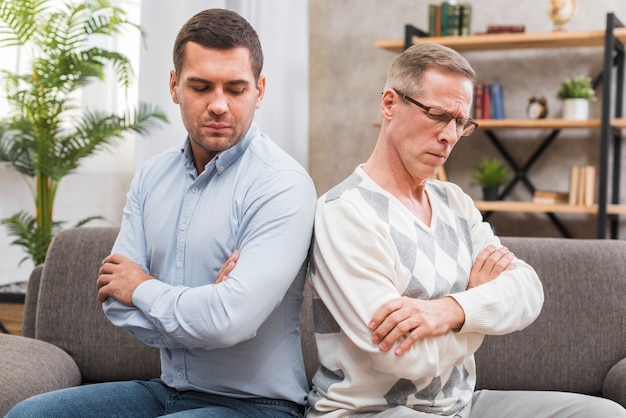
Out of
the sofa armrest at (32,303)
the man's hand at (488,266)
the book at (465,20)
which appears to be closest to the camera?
the man's hand at (488,266)

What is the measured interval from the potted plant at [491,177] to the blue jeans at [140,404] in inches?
123

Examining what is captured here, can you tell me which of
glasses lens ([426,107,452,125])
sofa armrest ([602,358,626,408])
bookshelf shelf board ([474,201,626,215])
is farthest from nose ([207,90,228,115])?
bookshelf shelf board ([474,201,626,215])

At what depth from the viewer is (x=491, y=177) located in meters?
4.53

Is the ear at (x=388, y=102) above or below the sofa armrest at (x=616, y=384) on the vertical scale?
above

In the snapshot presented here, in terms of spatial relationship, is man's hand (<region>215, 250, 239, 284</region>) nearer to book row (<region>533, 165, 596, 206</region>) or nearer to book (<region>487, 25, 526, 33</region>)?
book row (<region>533, 165, 596, 206</region>)

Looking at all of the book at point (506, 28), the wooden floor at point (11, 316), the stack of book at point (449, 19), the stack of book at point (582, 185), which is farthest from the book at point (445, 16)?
the wooden floor at point (11, 316)

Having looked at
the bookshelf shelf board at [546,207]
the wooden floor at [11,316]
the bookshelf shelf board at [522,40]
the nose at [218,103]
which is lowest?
the wooden floor at [11,316]

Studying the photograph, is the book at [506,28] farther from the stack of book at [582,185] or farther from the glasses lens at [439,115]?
the glasses lens at [439,115]

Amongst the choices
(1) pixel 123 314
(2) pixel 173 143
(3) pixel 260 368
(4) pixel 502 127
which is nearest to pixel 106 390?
→ (1) pixel 123 314

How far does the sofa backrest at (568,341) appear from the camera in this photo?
2.00 meters

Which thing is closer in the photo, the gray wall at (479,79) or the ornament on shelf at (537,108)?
the ornament on shelf at (537,108)

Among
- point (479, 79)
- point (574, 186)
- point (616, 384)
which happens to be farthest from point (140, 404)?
point (479, 79)

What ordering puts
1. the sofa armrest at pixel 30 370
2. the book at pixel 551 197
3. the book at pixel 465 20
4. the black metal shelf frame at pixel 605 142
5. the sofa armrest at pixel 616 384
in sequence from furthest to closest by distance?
the book at pixel 465 20 → the book at pixel 551 197 → the black metal shelf frame at pixel 605 142 → the sofa armrest at pixel 616 384 → the sofa armrest at pixel 30 370

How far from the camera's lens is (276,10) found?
4863mm
